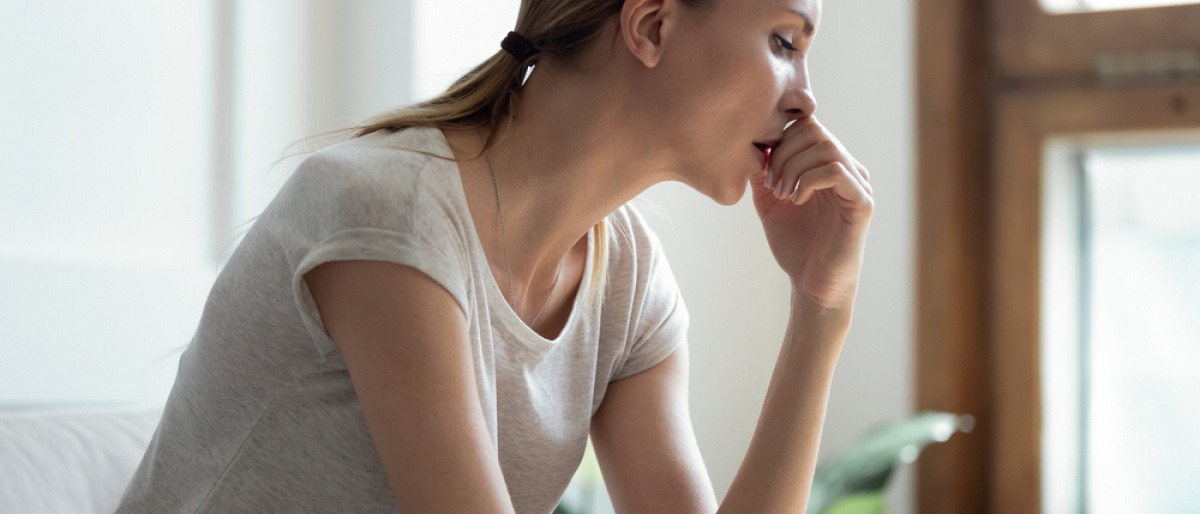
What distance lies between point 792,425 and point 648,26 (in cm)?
39

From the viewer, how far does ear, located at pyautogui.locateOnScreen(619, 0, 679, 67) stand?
0.99 meters

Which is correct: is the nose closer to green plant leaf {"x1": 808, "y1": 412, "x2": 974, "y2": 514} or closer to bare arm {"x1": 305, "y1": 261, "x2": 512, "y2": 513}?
bare arm {"x1": 305, "y1": 261, "x2": 512, "y2": 513}

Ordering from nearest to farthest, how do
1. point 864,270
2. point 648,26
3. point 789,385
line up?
point 648,26 < point 789,385 < point 864,270

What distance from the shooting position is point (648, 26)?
1.00 m

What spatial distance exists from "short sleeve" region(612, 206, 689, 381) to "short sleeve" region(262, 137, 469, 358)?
0.29 m

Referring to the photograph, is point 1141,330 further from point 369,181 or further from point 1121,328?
point 369,181

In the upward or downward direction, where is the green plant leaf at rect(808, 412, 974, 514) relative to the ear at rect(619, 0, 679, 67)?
downward

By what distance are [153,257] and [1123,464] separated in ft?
5.55

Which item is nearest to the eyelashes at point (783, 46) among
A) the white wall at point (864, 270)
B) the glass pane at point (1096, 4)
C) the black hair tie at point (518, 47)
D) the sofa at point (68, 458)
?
the black hair tie at point (518, 47)

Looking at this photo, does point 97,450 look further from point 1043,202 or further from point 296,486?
point 1043,202

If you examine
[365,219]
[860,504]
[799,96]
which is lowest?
[860,504]

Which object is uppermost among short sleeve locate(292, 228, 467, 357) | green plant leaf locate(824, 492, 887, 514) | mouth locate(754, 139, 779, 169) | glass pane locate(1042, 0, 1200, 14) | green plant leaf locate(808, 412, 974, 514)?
glass pane locate(1042, 0, 1200, 14)

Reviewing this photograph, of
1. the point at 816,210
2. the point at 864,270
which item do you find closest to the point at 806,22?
the point at 816,210

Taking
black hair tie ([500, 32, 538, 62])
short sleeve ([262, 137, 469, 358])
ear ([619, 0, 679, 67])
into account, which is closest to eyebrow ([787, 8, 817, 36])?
ear ([619, 0, 679, 67])
